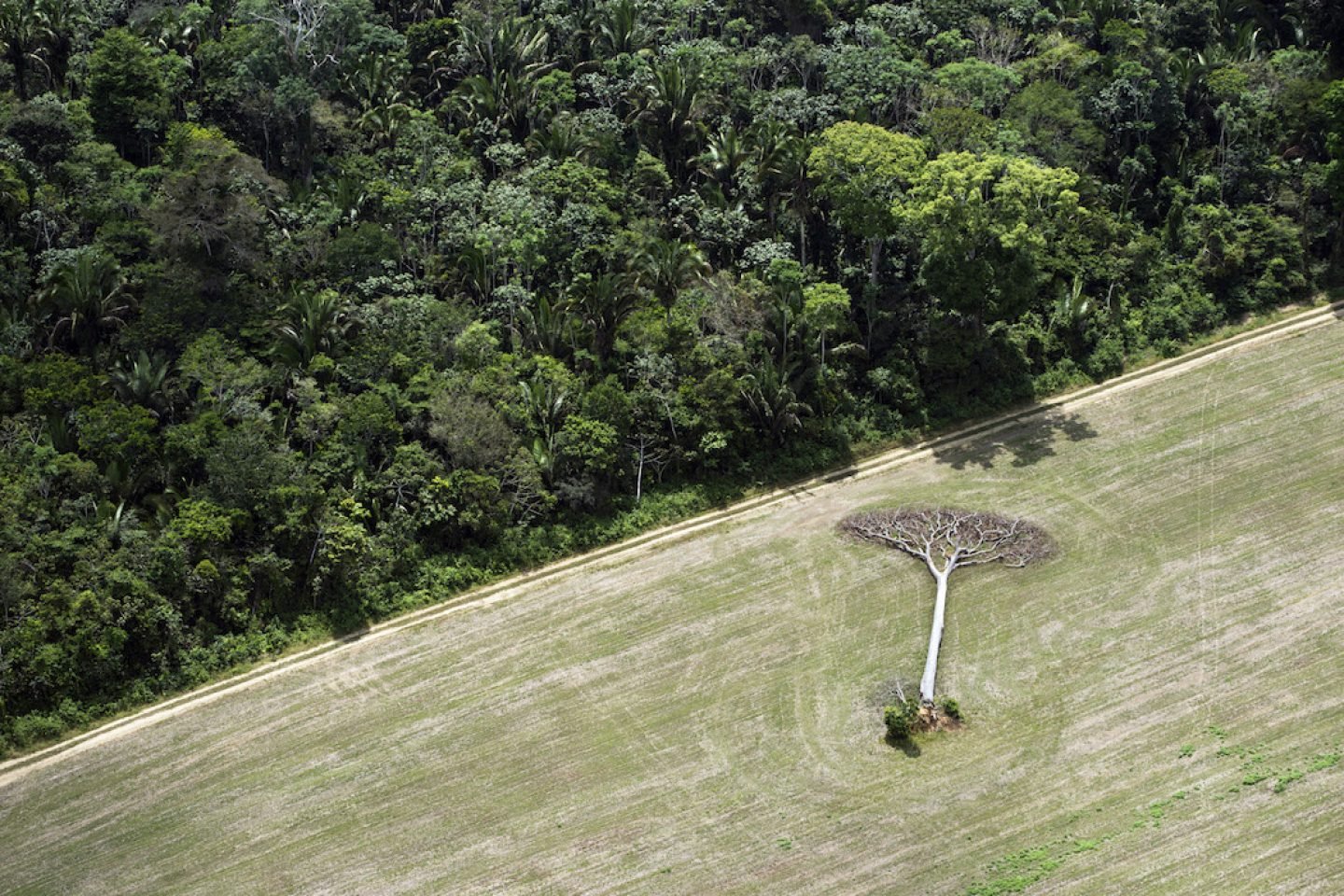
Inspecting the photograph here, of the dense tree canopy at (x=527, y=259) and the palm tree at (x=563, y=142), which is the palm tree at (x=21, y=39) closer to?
the dense tree canopy at (x=527, y=259)

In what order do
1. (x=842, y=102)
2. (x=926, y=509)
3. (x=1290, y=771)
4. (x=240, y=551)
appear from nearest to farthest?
(x=1290, y=771)
(x=240, y=551)
(x=926, y=509)
(x=842, y=102)

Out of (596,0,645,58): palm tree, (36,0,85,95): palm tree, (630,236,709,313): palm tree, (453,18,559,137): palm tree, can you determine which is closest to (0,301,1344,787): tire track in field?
(630,236,709,313): palm tree

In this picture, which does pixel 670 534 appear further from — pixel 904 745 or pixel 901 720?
pixel 904 745

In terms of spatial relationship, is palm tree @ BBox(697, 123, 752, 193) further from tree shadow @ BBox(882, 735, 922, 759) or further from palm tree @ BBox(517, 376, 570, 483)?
tree shadow @ BBox(882, 735, 922, 759)

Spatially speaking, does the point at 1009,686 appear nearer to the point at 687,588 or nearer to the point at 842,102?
the point at 687,588

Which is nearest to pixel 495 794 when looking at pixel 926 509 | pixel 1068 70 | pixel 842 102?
pixel 926 509

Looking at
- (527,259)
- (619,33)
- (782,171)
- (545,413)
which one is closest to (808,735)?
(545,413)
